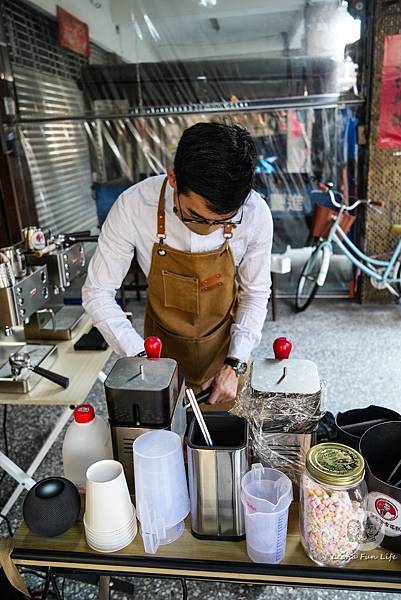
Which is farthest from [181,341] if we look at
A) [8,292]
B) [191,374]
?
[8,292]

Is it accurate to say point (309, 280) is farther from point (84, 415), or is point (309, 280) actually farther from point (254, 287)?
point (84, 415)

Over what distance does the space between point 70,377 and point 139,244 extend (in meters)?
0.58

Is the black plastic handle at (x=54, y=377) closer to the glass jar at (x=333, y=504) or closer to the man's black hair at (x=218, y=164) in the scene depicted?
the man's black hair at (x=218, y=164)

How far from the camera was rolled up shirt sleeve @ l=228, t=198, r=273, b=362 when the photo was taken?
4.92 feet

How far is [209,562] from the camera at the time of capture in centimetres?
84

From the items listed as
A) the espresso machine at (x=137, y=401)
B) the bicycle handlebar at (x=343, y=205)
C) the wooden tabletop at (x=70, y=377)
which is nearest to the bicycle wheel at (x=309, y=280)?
the bicycle handlebar at (x=343, y=205)

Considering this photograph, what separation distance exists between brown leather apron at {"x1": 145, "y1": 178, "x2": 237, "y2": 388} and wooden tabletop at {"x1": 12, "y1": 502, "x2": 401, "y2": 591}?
2.46 ft

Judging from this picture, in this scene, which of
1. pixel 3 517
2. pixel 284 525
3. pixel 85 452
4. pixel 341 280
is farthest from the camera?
pixel 341 280

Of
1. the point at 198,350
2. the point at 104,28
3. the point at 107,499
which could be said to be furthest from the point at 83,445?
the point at 104,28

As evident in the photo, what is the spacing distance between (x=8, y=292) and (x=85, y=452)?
Answer: 869mm

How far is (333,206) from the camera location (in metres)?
4.11

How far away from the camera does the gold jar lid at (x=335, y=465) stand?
0.77 metres

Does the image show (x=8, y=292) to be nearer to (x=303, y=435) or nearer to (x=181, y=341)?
(x=181, y=341)

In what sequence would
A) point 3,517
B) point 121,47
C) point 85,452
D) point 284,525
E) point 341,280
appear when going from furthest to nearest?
point 341,280 → point 121,47 → point 3,517 → point 85,452 → point 284,525
